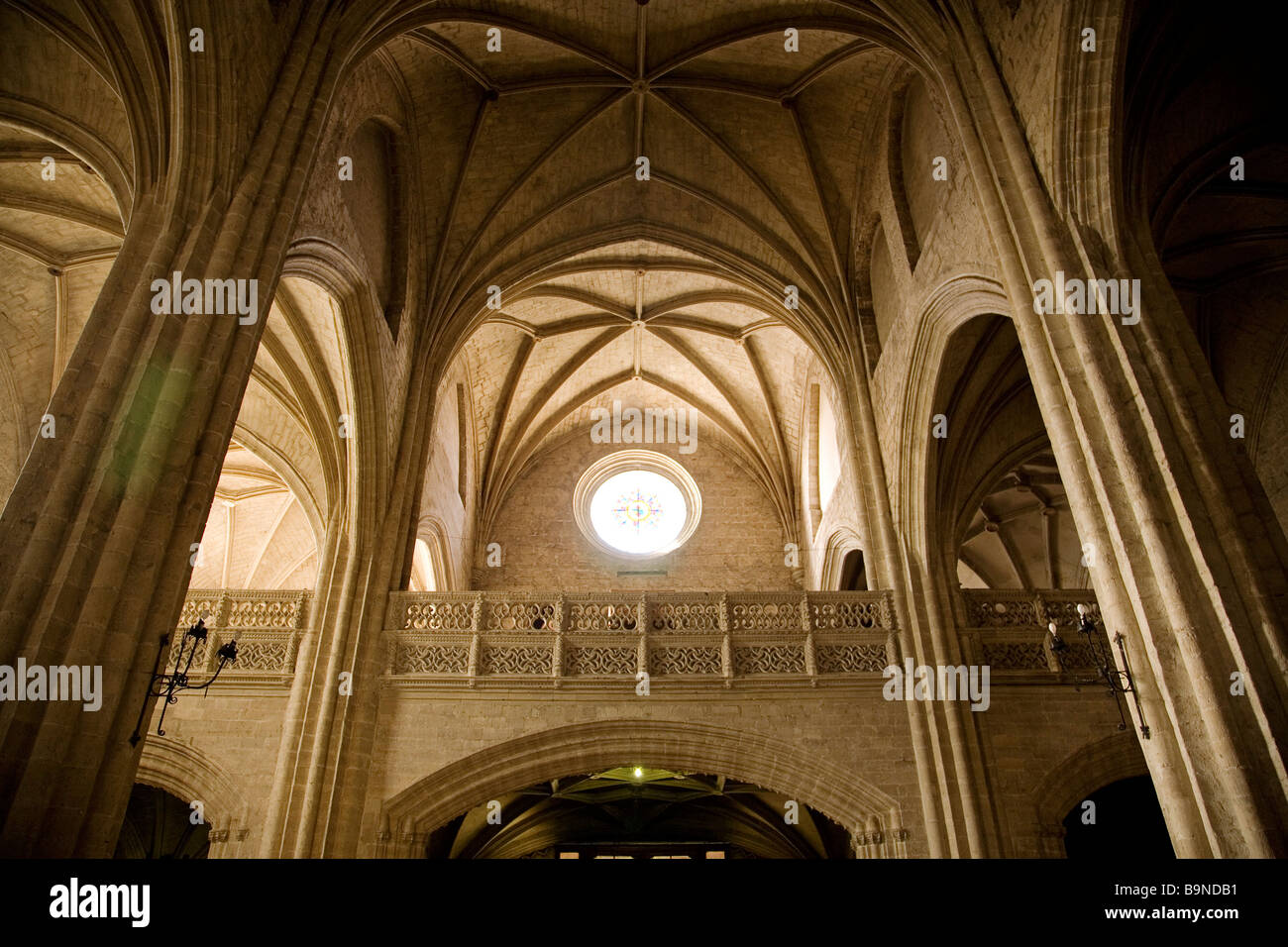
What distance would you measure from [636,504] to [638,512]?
0.22m

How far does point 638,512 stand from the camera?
20.0 meters

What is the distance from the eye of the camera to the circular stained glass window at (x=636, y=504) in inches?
764

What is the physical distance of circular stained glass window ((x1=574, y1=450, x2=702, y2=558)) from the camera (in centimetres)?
1941

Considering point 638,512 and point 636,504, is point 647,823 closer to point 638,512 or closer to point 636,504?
point 638,512

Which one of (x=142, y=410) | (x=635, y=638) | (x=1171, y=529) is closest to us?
(x=1171, y=529)

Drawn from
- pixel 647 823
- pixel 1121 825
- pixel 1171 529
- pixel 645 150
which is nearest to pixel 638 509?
Result: pixel 647 823

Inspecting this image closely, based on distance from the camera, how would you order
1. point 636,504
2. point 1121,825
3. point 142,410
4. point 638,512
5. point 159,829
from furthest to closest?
point 636,504 → point 638,512 → point 159,829 → point 1121,825 → point 142,410

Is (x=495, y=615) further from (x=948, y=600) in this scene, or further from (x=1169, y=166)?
(x=1169, y=166)

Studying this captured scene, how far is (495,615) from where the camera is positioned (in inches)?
454

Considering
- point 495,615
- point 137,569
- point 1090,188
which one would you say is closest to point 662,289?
point 495,615

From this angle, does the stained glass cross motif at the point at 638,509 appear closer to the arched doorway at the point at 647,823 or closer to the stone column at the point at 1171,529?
the arched doorway at the point at 647,823

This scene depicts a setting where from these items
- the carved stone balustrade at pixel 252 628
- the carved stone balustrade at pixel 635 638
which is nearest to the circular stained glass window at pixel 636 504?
the carved stone balustrade at pixel 635 638

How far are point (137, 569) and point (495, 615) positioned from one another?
6.21 m

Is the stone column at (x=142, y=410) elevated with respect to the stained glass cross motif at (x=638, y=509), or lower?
lower
